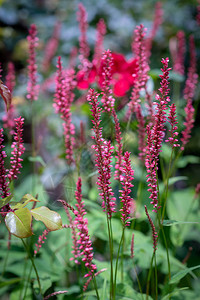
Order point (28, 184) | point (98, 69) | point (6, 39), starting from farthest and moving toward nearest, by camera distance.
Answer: point (6, 39)
point (28, 184)
point (98, 69)

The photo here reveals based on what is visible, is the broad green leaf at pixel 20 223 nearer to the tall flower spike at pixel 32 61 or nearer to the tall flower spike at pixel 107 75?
the tall flower spike at pixel 107 75

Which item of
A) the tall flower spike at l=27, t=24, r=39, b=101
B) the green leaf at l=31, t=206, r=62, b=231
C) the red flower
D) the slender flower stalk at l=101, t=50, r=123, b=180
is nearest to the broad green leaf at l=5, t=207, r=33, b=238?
the green leaf at l=31, t=206, r=62, b=231

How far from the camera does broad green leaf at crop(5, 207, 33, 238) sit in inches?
20.0

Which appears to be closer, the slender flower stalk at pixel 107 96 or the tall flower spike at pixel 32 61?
the slender flower stalk at pixel 107 96

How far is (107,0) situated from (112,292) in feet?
7.63

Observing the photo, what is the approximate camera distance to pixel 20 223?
519 millimetres

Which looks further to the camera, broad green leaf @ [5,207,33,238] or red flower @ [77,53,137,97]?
red flower @ [77,53,137,97]

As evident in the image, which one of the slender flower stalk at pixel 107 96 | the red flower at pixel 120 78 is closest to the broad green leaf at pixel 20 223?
the slender flower stalk at pixel 107 96

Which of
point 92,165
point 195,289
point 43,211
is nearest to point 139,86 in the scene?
point 92,165

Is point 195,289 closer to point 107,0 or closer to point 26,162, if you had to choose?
point 26,162

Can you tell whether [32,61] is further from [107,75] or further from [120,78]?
[120,78]

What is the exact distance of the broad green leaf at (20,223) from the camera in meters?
0.51

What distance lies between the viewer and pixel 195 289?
45.6 inches

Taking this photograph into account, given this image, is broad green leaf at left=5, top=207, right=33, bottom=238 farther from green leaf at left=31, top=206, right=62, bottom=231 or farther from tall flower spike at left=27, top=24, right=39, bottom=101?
tall flower spike at left=27, top=24, right=39, bottom=101
